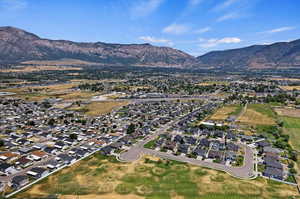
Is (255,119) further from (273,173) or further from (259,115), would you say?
(273,173)

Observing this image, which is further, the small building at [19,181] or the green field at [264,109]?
the green field at [264,109]

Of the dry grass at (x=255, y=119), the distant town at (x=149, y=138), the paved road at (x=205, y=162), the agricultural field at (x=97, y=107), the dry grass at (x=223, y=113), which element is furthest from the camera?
the agricultural field at (x=97, y=107)

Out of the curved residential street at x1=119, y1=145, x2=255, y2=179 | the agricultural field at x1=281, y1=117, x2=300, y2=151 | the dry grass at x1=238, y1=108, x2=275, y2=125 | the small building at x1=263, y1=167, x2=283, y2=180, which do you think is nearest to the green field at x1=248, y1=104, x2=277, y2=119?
the dry grass at x1=238, y1=108, x2=275, y2=125

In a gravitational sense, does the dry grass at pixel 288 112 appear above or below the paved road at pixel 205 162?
above

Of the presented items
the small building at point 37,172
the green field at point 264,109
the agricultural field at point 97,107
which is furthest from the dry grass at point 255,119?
the small building at point 37,172

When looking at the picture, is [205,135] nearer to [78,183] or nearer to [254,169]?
[254,169]

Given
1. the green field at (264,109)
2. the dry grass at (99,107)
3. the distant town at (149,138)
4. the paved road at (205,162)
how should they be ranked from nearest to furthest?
the paved road at (205,162) → the distant town at (149,138) → the green field at (264,109) → the dry grass at (99,107)

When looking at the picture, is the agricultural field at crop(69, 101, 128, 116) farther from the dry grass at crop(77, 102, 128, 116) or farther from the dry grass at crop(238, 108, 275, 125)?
the dry grass at crop(238, 108, 275, 125)

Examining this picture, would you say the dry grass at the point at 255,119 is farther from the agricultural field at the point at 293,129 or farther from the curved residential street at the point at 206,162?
the curved residential street at the point at 206,162
